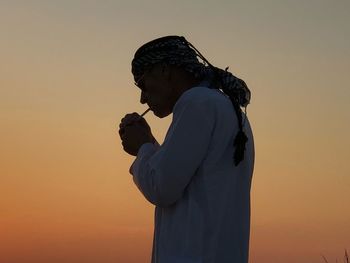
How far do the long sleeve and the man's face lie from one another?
189 millimetres

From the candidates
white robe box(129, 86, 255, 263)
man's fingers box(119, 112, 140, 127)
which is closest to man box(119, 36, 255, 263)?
white robe box(129, 86, 255, 263)

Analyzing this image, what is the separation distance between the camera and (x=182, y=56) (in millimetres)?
3516

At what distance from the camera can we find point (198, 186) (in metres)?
3.28

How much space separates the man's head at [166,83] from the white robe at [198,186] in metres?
0.16

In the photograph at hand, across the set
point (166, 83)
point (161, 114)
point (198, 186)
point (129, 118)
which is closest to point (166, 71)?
point (166, 83)

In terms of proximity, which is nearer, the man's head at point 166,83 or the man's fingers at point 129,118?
the man's head at point 166,83

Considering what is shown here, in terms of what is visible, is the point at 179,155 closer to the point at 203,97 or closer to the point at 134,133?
the point at 203,97

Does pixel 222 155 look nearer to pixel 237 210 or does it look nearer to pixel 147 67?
pixel 237 210

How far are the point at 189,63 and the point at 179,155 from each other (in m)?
0.49

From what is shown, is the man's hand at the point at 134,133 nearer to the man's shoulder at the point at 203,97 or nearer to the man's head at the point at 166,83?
the man's head at the point at 166,83

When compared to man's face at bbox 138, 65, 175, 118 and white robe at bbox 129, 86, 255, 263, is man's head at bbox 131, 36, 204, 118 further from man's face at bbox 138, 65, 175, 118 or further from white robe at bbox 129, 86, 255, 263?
white robe at bbox 129, 86, 255, 263

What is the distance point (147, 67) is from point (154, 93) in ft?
0.42

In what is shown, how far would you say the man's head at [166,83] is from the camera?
3.54 m

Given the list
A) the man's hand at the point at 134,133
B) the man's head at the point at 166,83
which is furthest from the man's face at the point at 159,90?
the man's hand at the point at 134,133
